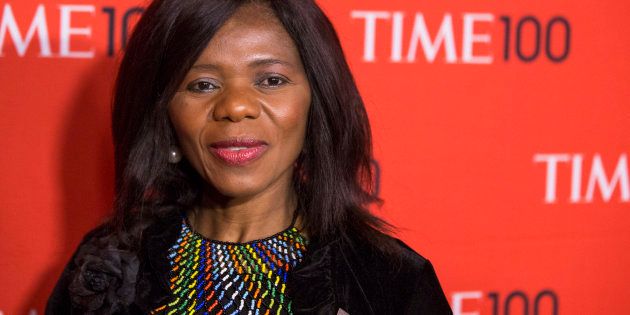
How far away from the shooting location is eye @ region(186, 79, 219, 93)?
1.22 m

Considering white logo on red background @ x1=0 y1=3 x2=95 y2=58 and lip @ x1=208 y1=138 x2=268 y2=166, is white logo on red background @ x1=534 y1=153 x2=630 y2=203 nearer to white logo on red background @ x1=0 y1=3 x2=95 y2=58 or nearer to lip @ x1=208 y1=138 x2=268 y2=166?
lip @ x1=208 y1=138 x2=268 y2=166

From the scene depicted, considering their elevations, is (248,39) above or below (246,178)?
above

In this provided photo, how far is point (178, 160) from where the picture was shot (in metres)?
1.34

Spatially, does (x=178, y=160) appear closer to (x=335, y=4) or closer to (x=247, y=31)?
(x=247, y=31)

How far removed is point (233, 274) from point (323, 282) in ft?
0.45

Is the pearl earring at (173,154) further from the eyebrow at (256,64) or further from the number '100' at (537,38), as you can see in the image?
the number '100' at (537,38)

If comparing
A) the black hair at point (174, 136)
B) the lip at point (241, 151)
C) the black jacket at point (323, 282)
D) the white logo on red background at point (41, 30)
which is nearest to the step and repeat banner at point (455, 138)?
the white logo on red background at point (41, 30)

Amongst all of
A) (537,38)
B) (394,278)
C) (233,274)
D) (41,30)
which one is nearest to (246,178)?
(233,274)

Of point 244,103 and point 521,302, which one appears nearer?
point 244,103

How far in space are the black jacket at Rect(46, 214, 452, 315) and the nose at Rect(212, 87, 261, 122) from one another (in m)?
0.23

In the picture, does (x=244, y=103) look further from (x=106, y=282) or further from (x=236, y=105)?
(x=106, y=282)

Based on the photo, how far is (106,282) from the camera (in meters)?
1.26

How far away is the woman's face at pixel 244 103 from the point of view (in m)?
1.19

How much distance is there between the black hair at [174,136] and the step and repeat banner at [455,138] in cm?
29
